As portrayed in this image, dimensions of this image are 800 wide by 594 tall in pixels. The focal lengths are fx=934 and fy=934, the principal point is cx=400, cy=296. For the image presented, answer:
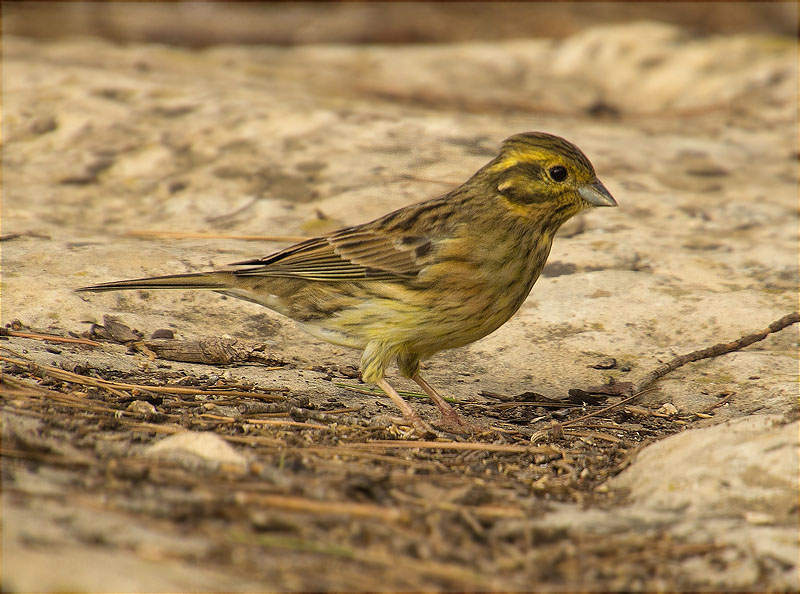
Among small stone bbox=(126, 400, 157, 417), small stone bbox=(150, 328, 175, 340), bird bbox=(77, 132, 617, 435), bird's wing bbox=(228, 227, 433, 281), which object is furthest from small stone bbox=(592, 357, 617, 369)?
small stone bbox=(126, 400, 157, 417)

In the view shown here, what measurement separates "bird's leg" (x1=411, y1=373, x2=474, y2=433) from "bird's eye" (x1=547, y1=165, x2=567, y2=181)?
119cm

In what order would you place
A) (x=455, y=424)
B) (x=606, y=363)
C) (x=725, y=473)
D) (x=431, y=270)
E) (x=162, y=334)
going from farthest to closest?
(x=606, y=363) < (x=162, y=334) < (x=431, y=270) < (x=455, y=424) < (x=725, y=473)

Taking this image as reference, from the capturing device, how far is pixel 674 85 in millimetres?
9766

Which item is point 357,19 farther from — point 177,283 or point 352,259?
point 177,283

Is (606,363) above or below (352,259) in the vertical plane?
below

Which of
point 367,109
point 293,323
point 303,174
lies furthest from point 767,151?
point 293,323

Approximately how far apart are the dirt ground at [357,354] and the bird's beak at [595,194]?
2.59 ft

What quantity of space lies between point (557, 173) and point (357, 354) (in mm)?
1502

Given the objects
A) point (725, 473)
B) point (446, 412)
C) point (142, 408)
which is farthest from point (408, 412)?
point (725, 473)

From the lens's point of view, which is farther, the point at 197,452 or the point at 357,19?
the point at 357,19

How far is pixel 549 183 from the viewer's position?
15.1 feet

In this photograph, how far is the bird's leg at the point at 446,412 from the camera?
4.14m

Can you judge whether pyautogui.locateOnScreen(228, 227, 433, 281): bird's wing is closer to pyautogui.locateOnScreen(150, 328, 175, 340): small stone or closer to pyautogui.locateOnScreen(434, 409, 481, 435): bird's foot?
pyautogui.locateOnScreen(150, 328, 175, 340): small stone

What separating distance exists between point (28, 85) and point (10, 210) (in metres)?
2.06
